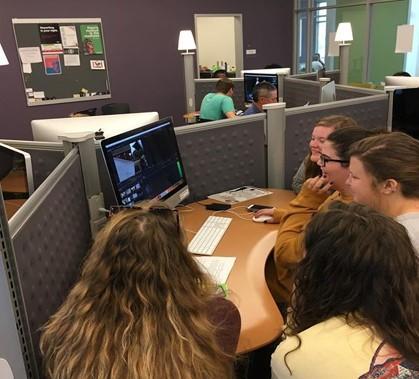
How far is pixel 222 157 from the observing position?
7.69 feet

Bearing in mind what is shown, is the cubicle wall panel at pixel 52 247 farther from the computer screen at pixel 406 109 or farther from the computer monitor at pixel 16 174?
the computer screen at pixel 406 109

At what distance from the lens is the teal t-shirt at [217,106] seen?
4.55m

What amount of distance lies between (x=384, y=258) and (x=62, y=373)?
2.36 ft

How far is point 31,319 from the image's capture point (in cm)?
111

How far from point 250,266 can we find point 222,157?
852mm

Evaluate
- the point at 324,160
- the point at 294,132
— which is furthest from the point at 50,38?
the point at 324,160

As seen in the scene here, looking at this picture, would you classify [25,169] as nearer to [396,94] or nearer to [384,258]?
[384,258]

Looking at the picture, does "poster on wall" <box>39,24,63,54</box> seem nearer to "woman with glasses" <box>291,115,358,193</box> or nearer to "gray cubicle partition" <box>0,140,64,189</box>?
"gray cubicle partition" <box>0,140,64,189</box>

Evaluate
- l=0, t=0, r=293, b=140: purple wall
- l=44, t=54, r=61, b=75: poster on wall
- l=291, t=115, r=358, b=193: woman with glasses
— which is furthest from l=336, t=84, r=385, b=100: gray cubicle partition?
l=44, t=54, r=61, b=75: poster on wall

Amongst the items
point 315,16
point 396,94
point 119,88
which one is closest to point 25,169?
point 396,94

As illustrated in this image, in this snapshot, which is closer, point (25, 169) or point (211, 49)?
point (25, 169)

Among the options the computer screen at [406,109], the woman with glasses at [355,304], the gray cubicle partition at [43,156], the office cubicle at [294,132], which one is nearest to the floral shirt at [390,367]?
the woman with glasses at [355,304]

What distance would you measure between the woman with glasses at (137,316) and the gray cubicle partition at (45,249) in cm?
11

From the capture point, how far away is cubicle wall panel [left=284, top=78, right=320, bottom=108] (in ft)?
12.9
